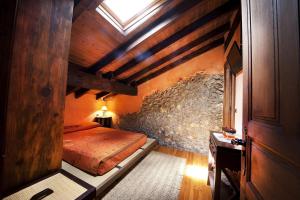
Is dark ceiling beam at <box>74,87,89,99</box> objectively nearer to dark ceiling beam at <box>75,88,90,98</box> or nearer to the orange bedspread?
dark ceiling beam at <box>75,88,90,98</box>

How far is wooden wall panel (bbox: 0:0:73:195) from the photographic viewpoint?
71 centimetres

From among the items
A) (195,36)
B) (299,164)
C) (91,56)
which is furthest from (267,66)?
(91,56)

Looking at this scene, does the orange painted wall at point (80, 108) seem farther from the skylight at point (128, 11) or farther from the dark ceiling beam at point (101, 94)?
the skylight at point (128, 11)

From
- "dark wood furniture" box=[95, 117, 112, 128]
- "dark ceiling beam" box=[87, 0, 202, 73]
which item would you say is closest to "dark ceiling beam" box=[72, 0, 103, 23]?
"dark ceiling beam" box=[87, 0, 202, 73]

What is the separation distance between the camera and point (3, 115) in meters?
0.69

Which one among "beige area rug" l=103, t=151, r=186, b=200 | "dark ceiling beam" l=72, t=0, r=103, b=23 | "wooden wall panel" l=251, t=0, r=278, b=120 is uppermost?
"dark ceiling beam" l=72, t=0, r=103, b=23

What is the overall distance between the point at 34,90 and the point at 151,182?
1.88 metres

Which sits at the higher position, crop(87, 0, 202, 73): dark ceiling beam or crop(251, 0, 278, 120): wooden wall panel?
crop(87, 0, 202, 73): dark ceiling beam

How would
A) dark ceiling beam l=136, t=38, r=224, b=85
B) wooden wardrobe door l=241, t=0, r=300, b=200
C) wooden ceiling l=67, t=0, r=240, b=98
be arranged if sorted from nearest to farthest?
wooden wardrobe door l=241, t=0, r=300, b=200 < wooden ceiling l=67, t=0, r=240, b=98 < dark ceiling beam l=136, t=38, r=224, b=85

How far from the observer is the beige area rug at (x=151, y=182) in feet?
5.03

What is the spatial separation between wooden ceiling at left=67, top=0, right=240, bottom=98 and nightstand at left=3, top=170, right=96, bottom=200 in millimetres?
1622

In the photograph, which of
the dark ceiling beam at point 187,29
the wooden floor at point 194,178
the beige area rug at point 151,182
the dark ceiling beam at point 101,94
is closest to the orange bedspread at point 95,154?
the beige area rug at point 151,182

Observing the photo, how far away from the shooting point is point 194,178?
6.40ft

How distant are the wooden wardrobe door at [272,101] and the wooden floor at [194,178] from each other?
3.83 feet
